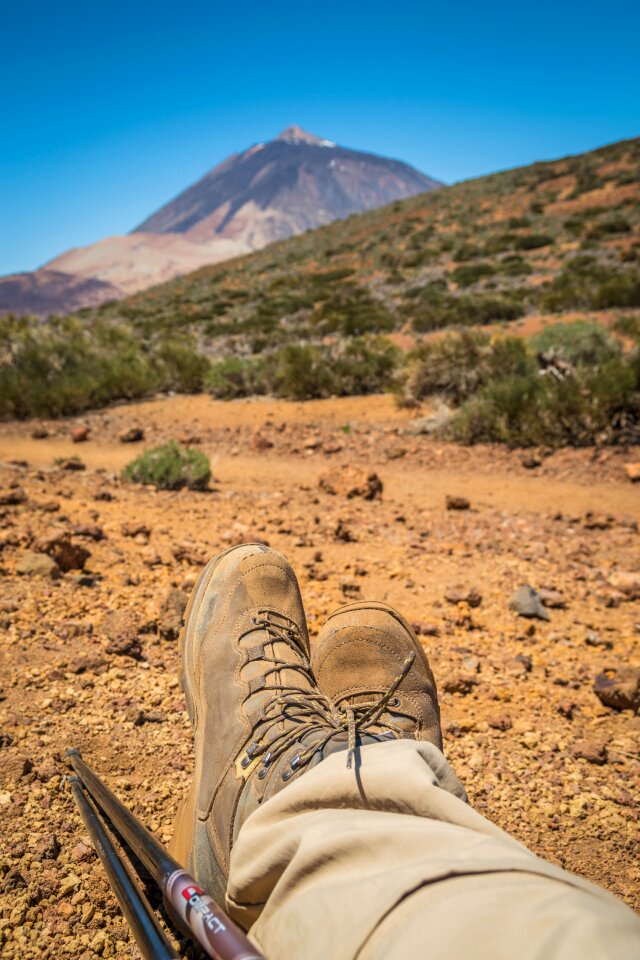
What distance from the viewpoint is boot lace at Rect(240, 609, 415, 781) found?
1226mm

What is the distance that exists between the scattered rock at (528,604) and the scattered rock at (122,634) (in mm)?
1752

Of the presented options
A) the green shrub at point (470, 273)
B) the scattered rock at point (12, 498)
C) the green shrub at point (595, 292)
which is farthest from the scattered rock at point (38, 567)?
the green shrub at point (470, 273)

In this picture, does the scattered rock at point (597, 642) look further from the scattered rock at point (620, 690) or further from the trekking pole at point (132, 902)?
the trekking pole at point (132, 902)

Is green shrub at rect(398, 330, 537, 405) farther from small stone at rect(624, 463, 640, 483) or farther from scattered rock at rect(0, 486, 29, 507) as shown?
scattered rock at rect(0, 486, 29, 507)

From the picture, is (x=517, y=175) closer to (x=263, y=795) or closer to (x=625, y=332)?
(x=625, y=332)

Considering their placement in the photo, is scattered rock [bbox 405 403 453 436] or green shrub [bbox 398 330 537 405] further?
green shrub [bbox 398 330 537 405]

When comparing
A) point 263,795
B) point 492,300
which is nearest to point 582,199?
point 492,300

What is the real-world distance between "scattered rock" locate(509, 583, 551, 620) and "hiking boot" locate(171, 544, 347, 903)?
137 cm

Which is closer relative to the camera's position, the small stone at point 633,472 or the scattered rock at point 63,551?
the scattered rock at point 63,551

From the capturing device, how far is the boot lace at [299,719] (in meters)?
1.23

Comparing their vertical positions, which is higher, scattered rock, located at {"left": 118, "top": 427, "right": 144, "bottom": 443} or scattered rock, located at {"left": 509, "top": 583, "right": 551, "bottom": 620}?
scattered rock, located at {"left": 118, "top": 427, "right": 144, "bottom": 443}

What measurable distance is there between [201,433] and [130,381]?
10.2 feet

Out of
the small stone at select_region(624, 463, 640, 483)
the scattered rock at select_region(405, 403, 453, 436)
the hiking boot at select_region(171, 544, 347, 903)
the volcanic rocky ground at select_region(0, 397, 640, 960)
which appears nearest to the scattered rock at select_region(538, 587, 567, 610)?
the volcanic rocky ground at select_region(0, 397, 640, 960)

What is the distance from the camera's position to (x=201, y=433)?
25.3 ft
